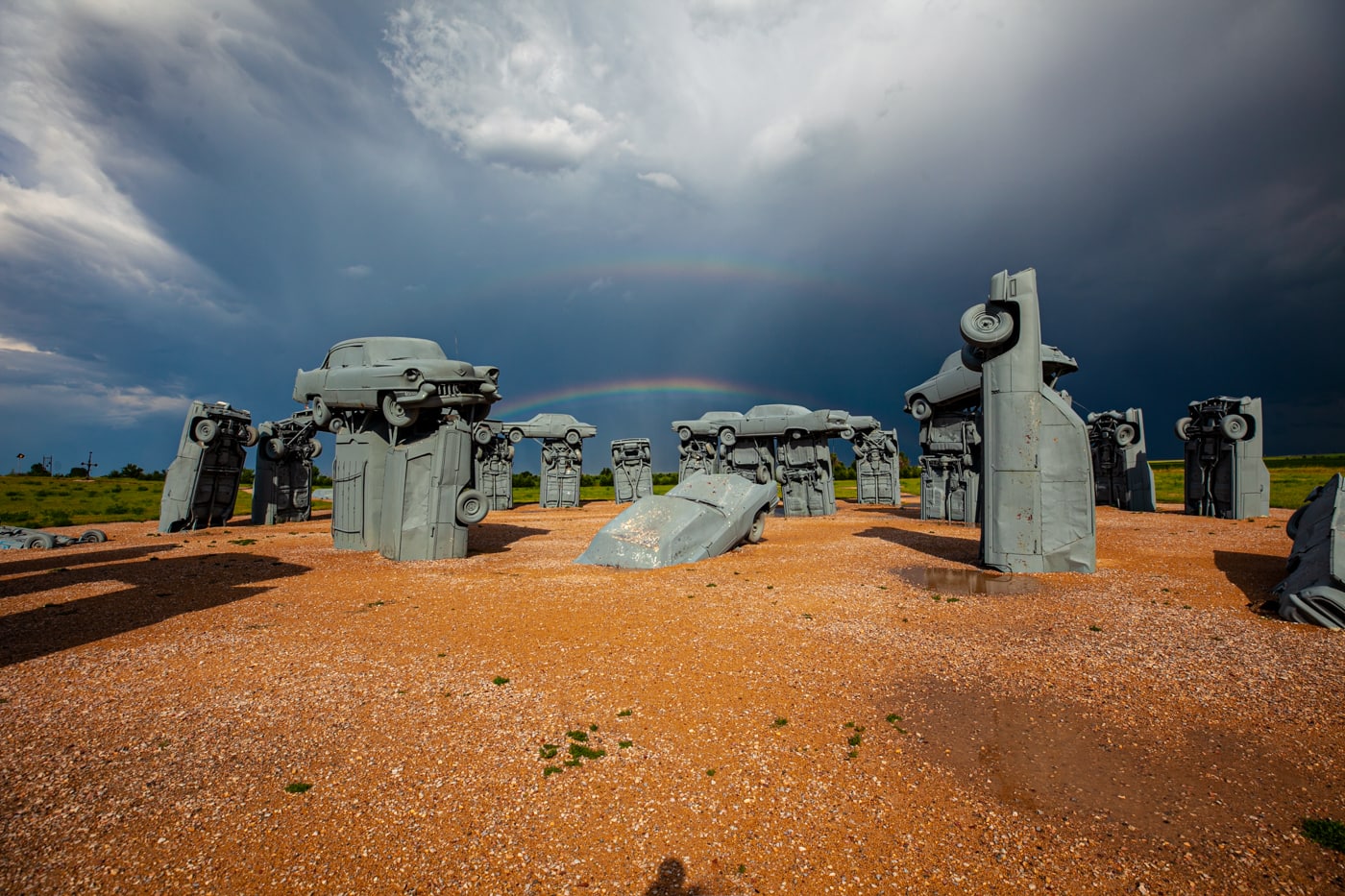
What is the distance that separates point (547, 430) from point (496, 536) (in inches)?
787

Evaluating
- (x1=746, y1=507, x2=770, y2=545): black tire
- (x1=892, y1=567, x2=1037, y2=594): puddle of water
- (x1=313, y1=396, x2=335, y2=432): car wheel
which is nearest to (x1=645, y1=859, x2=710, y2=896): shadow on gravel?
(x1=892, y1=567, x2=1037, y2=594): puddle of water

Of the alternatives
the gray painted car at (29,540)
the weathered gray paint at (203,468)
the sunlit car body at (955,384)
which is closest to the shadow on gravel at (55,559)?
the gray painted car at (29,540)

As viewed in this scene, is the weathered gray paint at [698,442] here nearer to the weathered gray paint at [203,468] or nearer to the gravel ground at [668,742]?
the weathered gray paint at [203,468]

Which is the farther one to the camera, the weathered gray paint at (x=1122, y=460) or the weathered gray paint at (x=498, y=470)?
the weathered gray paint at (x=498, y=470)

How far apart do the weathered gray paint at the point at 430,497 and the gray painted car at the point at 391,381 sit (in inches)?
33.1

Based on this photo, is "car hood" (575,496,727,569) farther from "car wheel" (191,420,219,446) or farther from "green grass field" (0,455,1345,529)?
"green grass field" (0,455,1345,529)

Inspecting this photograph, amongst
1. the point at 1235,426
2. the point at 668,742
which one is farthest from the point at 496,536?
the point at 1235,426

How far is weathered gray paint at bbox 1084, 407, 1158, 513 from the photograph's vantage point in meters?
28.8

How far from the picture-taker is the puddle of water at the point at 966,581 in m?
11.5

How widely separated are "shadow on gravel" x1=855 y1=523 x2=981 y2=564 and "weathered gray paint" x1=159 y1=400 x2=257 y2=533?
2535 centimetres

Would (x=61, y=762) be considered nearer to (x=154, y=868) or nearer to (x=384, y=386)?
(x=154, y=868)

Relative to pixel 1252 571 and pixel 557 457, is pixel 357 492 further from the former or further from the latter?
pixel 557 457

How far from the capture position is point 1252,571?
12.4 metres

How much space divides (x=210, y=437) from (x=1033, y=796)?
2798 centimetres
